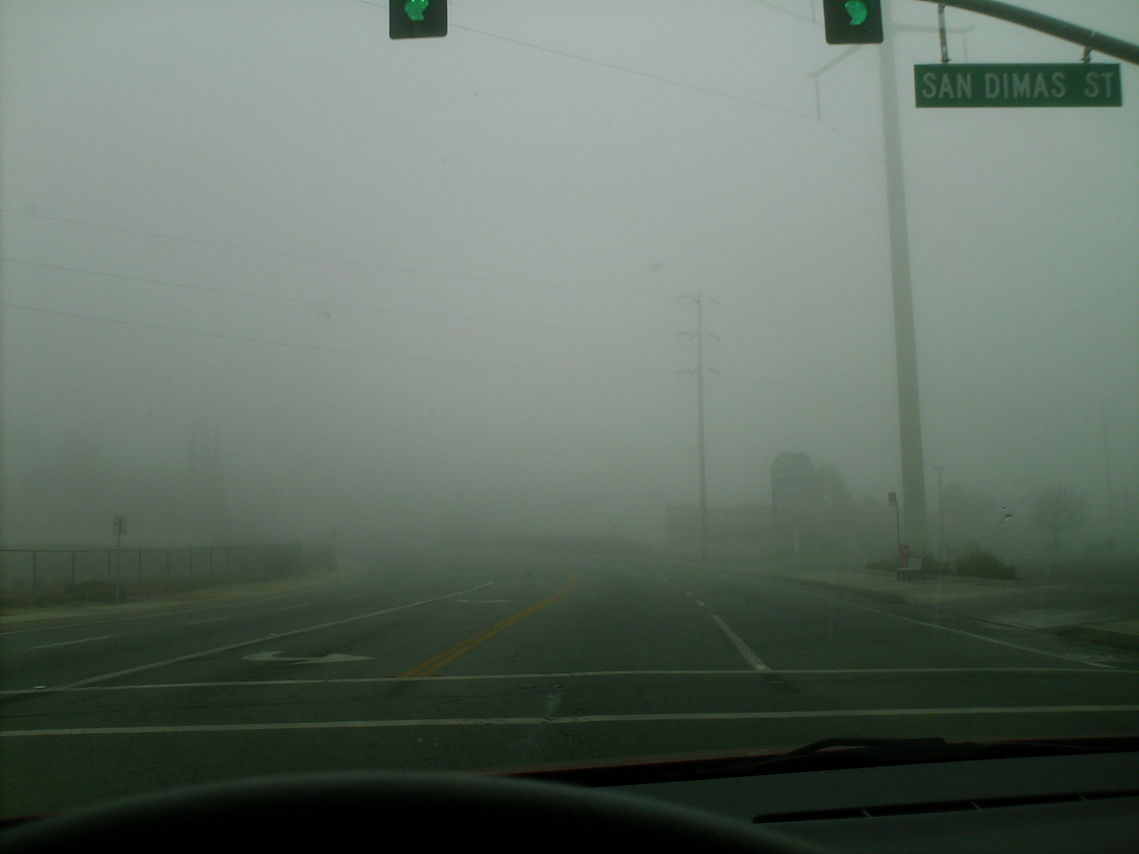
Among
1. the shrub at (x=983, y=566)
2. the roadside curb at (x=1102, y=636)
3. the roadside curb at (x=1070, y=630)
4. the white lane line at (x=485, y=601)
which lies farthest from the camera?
the shrub at (x=983, y=566)

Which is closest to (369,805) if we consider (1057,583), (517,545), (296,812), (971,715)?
(296,812)

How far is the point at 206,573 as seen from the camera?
152 ft

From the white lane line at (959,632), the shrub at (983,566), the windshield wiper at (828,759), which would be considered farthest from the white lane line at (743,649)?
the shrub at (983,566)

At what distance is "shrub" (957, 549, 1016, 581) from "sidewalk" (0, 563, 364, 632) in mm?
24029

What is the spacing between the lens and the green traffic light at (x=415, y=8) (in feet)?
34.8

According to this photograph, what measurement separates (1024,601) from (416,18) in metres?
19.2

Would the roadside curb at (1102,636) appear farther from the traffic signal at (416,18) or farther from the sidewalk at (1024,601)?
the traffic signal at (416,18)

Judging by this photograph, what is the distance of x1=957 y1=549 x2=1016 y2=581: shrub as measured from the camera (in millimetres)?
32062

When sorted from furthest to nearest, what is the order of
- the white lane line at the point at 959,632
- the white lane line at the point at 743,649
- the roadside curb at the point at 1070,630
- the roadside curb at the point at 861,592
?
the roadside curb at the point at 861,592 → the roadside curb at the point at 1070,630 → the white lane line at the point at 959,632 → the white lane line at the point at 743,649

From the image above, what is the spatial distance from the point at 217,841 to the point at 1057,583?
30490 millimetres

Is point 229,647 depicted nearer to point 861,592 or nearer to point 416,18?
point 416,18

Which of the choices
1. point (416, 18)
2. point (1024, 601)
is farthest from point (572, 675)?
point (1024, 601)

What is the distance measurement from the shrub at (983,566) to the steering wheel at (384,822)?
3178 centimetres

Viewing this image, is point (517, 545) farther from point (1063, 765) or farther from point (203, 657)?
point (1063, 765)
